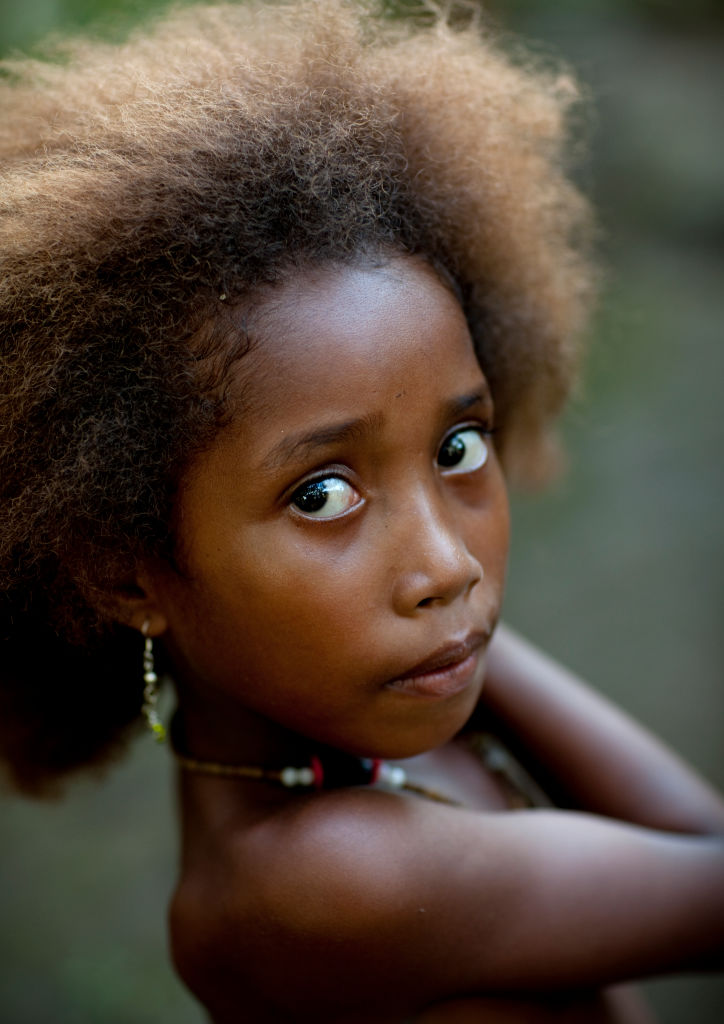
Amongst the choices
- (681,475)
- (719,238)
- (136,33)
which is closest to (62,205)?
(136,33)

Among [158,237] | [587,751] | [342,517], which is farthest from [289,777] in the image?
[158,237]

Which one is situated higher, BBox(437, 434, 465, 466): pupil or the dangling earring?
BBox(437, 434, 465, 466): pupil

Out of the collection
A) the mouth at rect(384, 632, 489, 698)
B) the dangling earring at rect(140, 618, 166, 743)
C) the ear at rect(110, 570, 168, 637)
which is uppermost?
the mouth at rect(384, 632, 489, 698)

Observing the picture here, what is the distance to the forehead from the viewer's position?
115cm

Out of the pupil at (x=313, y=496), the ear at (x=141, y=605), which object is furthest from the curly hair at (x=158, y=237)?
the pupil at (x=313, y=496)

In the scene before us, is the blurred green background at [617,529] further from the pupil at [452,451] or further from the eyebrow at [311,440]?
the eyebrow at [311,440]

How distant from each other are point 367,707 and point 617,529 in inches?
114

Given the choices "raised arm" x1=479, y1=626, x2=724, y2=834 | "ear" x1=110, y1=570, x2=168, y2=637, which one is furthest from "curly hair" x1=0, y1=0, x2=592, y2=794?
"raised arm" x1=479, y1=626, x2=724, y2=834

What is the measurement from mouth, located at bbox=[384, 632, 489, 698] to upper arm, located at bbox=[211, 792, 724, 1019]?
17cm

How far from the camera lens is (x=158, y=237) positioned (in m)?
1.19

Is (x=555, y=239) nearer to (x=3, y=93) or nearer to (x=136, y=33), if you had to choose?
(x=136, y=33)

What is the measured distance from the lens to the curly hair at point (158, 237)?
1181 mm

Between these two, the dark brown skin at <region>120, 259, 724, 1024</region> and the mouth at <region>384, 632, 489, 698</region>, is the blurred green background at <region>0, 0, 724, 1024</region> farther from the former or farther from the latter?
the mouth at <region>384, 632, 489, 698</region>

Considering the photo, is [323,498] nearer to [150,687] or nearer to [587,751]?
[150,687]
